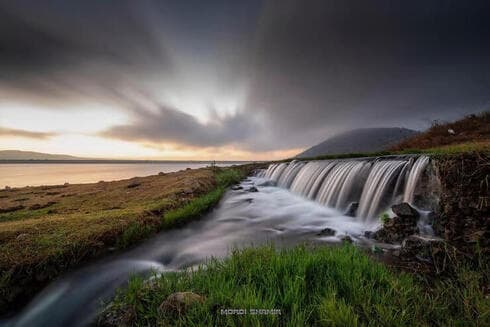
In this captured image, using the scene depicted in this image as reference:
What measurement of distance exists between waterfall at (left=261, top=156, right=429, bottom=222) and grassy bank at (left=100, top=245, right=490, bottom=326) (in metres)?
4.43

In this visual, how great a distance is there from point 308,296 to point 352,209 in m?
6.80

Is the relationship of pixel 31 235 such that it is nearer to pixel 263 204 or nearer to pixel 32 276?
pixel 32 276

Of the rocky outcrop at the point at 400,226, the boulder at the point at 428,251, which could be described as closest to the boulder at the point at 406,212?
the rocky outcrop at the point at 400,226

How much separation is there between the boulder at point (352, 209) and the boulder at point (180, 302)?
7.50 metres

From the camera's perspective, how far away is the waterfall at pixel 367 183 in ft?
22.2

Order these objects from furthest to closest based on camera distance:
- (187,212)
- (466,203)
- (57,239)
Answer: (187,212) → (57,239) → (466,203)

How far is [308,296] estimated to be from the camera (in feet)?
8.14

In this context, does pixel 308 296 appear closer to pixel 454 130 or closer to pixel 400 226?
pixel 400 226

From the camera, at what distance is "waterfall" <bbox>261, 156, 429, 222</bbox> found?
6.76m

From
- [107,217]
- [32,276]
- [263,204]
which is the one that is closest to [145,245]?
[107,217]

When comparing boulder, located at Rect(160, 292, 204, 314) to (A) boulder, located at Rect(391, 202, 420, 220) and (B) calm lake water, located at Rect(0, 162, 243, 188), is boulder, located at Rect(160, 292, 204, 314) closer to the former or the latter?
(A) boulder, located at Rect(391, 202, 420, 220)

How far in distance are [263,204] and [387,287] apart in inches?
349

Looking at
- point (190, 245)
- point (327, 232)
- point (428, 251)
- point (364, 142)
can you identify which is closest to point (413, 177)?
point (327, 232)

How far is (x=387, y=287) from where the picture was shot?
2.50 metres
